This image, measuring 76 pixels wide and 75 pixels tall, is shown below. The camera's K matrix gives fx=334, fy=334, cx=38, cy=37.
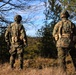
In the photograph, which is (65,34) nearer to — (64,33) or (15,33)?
(64,33)

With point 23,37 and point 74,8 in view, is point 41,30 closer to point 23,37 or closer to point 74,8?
A: point 74,8

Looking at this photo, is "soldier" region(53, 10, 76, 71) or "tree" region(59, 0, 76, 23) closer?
"soldier" region(53, 10, 76, 71)

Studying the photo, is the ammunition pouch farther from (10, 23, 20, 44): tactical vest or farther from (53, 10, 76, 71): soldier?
(10, 23, 20, 44): tactical vest

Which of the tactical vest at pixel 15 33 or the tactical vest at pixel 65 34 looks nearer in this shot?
the tactical vest at pixel 65 34

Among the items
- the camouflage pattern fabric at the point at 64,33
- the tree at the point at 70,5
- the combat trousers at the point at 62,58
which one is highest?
the tree at the point at 70,5

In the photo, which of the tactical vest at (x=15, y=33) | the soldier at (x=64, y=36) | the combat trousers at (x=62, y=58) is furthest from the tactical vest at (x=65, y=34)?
the tactical vest at (x=15, y=33)

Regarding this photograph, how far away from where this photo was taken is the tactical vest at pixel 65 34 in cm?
1105

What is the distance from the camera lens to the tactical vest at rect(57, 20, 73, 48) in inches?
435

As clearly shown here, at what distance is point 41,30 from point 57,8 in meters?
1.99

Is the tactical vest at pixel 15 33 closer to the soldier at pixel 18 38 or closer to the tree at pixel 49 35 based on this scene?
the soldier at pixel 18 38

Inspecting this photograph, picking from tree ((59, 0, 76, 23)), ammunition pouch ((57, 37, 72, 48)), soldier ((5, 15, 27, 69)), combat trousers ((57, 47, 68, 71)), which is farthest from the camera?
tree ((59, 0, 76, 23))

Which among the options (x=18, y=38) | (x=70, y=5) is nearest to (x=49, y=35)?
(x=70, y=5)

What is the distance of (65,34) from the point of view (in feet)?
36.6

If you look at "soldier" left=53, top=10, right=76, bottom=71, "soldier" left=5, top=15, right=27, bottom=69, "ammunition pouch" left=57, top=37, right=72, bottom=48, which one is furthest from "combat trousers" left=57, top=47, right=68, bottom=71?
"soldier" left=5, top=15, right=27, bottom=69
